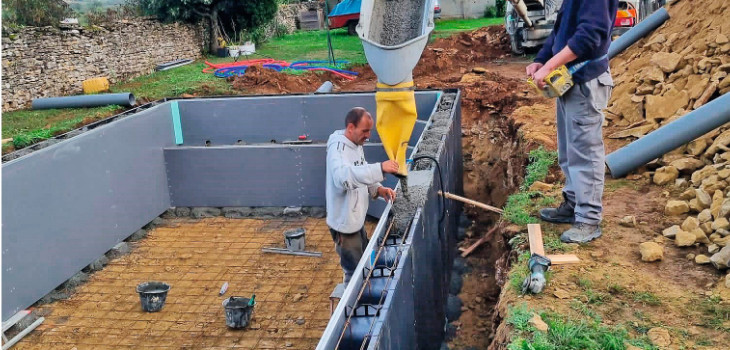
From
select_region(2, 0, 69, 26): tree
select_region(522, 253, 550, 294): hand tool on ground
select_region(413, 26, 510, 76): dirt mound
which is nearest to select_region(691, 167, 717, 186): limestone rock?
select_region(522, 253, 550, 294): hand tool on ground

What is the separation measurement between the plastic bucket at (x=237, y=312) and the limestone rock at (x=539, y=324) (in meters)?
4.01

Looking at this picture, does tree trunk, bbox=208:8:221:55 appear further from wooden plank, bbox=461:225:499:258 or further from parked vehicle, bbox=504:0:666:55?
wooden plank, bbox=461:225:499:258

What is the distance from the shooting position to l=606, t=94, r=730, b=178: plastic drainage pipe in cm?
519

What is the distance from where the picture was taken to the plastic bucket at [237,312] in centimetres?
675

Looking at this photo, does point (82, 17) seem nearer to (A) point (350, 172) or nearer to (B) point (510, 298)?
(A) point (350, 172)

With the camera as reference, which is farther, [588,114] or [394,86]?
[394,86]

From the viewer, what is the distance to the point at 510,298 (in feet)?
12.6

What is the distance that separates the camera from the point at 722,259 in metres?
3.81

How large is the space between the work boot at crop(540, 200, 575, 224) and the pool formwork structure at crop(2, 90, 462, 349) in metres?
0.94

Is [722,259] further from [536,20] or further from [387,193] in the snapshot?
[536,20]

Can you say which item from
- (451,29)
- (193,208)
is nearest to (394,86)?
(193,208)

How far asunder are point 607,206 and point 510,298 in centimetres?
167

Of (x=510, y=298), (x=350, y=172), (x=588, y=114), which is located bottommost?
(x=510, y=298)

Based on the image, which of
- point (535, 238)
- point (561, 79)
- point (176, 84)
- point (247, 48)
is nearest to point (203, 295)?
point (535, 238)
